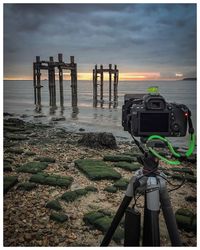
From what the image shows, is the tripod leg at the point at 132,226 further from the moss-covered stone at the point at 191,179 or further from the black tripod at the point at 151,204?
the moss-covered stone at the point at 191,179

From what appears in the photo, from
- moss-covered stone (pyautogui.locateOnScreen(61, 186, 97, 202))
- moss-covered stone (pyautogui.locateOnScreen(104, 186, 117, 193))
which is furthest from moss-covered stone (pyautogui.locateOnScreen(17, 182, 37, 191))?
moss-covered stone (pyautogui.locateOnScreen(104, 186, 117, 193))

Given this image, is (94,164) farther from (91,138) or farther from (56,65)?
(56,65)

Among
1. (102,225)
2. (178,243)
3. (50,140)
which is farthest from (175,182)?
(50,140)

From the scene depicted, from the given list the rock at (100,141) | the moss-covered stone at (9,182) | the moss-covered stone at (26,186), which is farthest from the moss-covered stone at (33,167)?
the rock at (100,141)

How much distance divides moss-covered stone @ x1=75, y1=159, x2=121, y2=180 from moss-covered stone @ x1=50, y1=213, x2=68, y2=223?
43.1 inches

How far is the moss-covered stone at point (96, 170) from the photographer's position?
3748mm

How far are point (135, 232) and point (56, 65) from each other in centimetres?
1395

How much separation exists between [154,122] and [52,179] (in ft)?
7.33

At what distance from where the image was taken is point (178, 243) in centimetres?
183

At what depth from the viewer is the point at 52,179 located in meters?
3.54

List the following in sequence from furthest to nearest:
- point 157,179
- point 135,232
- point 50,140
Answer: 1. point 50,140
2. point 135,232
3. point 157,179

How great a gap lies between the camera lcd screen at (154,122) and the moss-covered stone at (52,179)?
2.05 m

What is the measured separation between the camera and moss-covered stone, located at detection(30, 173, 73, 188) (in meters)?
3.46

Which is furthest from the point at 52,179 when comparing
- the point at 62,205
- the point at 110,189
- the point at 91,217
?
the point at 91,217
